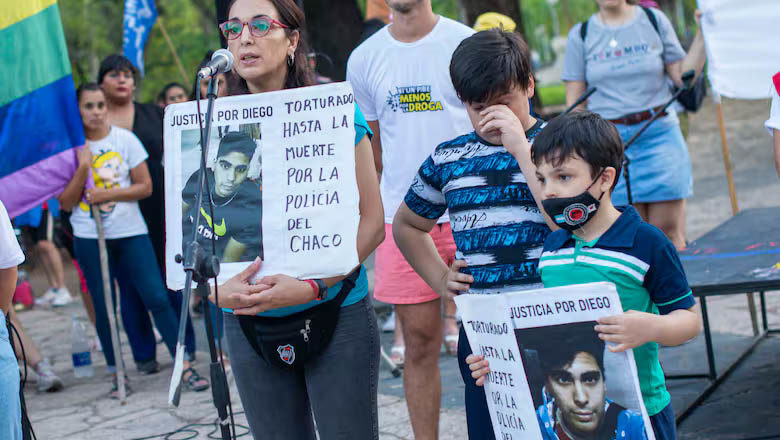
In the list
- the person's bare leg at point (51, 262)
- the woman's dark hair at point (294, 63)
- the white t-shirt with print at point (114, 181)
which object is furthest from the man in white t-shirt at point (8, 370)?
the person's bare leg at point (51, 262)

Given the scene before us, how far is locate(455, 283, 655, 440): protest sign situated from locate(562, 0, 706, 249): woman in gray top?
328cm

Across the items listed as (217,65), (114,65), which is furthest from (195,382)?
(217,65)

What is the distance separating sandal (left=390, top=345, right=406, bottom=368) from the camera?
20.4 feet

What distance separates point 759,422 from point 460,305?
105 inches

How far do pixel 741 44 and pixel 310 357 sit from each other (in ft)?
11.3

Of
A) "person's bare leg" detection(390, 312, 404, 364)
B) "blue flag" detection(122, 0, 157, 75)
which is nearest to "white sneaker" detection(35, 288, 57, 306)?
"blue flag" detection(122, 0, 157, 75)

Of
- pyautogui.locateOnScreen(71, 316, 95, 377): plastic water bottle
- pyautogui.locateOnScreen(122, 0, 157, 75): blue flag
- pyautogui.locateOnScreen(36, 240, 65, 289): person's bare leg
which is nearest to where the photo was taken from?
pyautogui.locateOnScreen(71, 316, 95, 377): plastic water bottle

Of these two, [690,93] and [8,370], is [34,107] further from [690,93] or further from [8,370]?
[690,93]

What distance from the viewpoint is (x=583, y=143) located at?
2.41m

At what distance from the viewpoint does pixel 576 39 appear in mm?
5680

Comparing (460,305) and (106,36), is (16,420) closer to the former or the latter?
(460,305)

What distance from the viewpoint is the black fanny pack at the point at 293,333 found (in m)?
2.69

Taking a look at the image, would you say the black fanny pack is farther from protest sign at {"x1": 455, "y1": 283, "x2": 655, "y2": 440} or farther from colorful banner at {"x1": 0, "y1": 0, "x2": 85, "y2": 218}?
colorful banner at {"x1": 0, "y1": 0, "x2": 85, "y2": 218}

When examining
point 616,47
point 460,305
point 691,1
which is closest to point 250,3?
point 460,305
